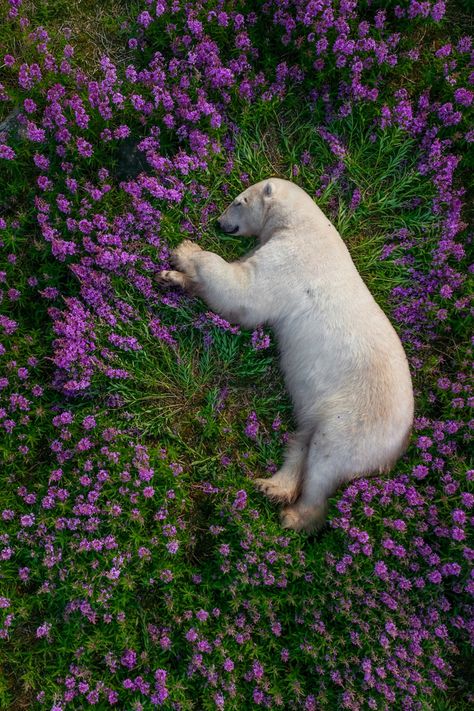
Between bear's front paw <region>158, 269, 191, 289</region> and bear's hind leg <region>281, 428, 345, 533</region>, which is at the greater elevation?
bear's front paw <region>158, 269, 191, 289</region>

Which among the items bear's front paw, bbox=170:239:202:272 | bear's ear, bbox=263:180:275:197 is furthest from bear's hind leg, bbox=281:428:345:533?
bear's ear, bbox=263:180:275:197

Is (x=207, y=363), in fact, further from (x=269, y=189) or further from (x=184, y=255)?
(x=269, y=189)

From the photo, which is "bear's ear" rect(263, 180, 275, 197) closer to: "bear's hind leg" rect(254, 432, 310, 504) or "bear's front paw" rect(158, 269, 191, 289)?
"bear's front paw" rect(158, 269, 191, 289)

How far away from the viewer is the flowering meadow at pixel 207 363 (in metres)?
4.14

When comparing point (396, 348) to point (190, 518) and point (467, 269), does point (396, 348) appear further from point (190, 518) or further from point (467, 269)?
point (190, 518)

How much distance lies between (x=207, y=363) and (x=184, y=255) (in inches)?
44.4

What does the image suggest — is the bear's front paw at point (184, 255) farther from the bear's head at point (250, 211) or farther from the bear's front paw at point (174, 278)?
the bear's head at point (250, 211)

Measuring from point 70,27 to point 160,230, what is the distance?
2.79 m

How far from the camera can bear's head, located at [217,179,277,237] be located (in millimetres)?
4914

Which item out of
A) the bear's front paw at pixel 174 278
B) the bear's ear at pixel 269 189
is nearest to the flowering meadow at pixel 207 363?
the bear's front paw at pixel 174 278

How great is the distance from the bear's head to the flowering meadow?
22cm

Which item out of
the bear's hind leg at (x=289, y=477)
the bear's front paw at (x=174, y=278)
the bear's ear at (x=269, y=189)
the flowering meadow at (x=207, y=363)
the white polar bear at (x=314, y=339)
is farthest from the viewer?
the bear's front paw at (x=174, y=278)

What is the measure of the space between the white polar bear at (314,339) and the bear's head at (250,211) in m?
0.01

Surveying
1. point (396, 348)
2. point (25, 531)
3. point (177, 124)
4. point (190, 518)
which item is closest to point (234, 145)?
point (177, 124)
